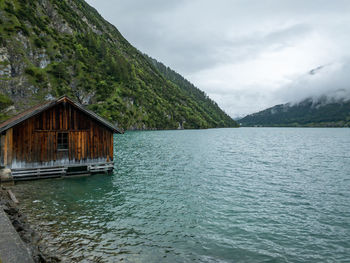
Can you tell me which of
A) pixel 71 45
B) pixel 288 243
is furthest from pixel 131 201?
pixel 71 45

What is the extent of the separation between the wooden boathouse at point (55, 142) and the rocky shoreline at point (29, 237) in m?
8.76

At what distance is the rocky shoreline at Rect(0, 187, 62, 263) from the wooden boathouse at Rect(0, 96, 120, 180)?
28.7 ft

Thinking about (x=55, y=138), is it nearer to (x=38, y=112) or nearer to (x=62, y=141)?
(x=62, y=141)

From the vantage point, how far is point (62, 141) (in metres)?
26.5

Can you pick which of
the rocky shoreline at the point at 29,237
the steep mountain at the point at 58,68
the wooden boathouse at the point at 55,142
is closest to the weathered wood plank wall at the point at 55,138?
the wooden boathouse at the point at 55,142

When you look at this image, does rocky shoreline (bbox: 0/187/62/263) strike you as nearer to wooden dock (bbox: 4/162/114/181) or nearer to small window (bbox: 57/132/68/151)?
wooden dock (bbox: 4/162/114/181)

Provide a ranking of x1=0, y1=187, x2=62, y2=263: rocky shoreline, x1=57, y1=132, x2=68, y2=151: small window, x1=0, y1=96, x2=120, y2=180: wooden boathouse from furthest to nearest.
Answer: x1=57, y1=132, x2=68, y2=151: small window → x1=0, y1=96, x2=120, y2=180: wooden boathouse → x1=0, y1=187, x2=62, y2=263: rocky shoreline

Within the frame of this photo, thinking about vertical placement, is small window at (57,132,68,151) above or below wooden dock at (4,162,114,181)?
above

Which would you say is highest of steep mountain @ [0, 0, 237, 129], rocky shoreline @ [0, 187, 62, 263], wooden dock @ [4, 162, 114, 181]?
steep mountain @ [0, 0, 237, 129]

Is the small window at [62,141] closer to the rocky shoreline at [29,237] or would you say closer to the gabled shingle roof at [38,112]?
the gabled shingle roof at [38,112]

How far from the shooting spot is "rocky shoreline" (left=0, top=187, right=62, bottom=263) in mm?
10145

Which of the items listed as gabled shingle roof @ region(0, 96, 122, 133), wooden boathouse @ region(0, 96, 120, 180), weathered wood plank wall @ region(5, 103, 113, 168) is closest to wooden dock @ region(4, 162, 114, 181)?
wooden boathouse @ region(0, 96, 120, 180)

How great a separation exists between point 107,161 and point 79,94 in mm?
130288

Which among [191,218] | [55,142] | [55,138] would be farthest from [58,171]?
[191,218]
